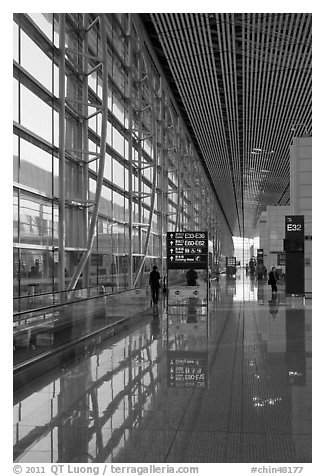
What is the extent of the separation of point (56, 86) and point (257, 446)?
12.3 m

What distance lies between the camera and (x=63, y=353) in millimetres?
9266

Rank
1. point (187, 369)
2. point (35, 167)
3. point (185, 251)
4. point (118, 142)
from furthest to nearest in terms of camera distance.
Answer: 1. point (118, 142)
2. point (185, 251)
3. point (35, 167)
4. point (187, 369)

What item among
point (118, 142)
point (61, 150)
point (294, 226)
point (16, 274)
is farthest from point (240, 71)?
point (16, 274)

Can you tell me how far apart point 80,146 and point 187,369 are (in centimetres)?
1049

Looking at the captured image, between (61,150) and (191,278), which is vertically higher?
(61,150)

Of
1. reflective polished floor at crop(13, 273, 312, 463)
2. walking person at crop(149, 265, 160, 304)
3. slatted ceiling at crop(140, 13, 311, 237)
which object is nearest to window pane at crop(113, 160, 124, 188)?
walking person at crop(149, 265, 160, 304)

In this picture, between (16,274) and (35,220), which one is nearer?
(16,274)

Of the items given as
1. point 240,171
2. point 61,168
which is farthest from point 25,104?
point 240,171

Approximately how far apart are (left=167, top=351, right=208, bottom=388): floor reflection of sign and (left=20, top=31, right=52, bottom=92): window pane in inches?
297

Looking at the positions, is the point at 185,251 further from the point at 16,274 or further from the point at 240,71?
the point at 240,71

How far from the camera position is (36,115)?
1391 cm

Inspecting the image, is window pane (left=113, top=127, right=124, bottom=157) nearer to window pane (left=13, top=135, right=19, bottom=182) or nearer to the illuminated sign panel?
the illuminated sign panel
